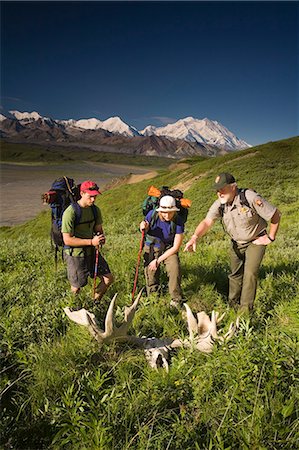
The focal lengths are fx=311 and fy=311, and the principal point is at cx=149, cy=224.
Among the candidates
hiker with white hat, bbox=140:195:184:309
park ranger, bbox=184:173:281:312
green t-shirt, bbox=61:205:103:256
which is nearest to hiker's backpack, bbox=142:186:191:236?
hiker with white hat, bbox=140:195:184:309

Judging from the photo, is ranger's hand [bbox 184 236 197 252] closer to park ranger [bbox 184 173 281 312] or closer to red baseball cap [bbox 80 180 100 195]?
park ranger [bbox 184 173 281 312]

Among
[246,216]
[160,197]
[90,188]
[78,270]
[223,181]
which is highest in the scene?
[223,181]

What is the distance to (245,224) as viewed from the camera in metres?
5.16

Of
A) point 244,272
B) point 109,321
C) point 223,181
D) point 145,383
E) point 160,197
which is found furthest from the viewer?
point 160,197

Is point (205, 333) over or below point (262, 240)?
below

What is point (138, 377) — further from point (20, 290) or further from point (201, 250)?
point (201, 250)

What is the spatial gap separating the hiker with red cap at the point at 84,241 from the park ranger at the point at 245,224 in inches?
65.6

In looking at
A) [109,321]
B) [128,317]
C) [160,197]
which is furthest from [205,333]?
[160,197]

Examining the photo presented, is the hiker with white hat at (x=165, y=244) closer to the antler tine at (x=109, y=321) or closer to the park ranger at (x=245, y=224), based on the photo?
the park ranger at (x=245, y=224)

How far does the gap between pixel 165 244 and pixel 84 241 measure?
1.55 metres

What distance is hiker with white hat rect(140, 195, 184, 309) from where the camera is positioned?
5.38 m

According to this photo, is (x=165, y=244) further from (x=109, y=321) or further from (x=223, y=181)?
(x=109, y=321)

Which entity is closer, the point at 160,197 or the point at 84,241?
the point at 84,241

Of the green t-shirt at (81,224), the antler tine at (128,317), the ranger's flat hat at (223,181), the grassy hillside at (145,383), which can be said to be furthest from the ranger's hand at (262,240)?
the green t-shirt at (81,224)
